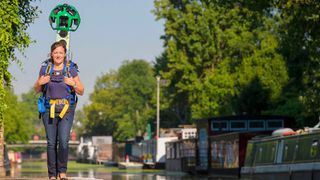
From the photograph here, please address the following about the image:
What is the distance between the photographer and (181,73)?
8469cm

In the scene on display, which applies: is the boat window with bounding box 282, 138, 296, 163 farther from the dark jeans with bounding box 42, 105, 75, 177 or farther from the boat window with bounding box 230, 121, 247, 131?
the boat window with bounding box 230, 121, 247, 131

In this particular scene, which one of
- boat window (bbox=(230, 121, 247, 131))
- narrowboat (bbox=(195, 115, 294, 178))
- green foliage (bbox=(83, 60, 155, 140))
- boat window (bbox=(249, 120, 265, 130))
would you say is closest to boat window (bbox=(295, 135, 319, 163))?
narrowboat (bbox=(195, 115, 294, 178))

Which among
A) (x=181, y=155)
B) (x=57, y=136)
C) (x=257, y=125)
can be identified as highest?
(x=257, y=125)

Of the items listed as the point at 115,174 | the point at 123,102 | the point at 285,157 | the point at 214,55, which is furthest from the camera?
the point at 123,102

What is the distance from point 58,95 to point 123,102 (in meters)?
138

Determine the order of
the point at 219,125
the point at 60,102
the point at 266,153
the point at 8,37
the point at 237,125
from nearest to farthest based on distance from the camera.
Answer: the point at 60,102, the point at 8,37, the point at 266,153, the point at 219,125, the point at 237,125

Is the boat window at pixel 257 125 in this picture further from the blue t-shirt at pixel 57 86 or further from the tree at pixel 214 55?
the blue t-shirt at pixel 57 86

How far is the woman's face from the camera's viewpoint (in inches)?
493

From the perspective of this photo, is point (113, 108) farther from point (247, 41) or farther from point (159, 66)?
point (247, 41)

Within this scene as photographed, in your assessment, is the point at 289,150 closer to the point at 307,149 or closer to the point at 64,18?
the point at 307,149

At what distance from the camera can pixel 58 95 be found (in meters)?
12.6

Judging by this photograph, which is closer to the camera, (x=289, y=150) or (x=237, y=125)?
(x=289, y=150)

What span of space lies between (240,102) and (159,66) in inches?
910

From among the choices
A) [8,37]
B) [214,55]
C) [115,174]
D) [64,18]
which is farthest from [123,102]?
[64,18]
